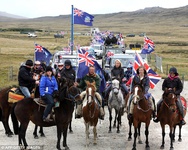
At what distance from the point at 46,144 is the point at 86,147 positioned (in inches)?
56.6

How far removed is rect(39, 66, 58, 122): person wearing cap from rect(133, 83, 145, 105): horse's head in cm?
253

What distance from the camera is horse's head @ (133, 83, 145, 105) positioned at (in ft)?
34.9

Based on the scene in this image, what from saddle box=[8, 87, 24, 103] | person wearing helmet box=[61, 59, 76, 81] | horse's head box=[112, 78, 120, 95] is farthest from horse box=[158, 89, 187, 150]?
saddle box=[8, 87, 24, 103]

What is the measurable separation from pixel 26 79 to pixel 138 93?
12.7 feet

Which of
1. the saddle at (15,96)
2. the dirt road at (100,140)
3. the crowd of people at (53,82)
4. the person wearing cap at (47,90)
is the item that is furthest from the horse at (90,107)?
the saddle at (15,96)

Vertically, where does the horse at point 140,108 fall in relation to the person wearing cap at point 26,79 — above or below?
below

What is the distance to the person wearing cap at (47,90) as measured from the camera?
10633 mm

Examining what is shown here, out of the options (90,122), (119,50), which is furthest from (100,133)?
(119,50)

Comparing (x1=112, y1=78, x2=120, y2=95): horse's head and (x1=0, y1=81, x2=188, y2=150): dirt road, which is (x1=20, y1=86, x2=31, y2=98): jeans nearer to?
(x1=0, y1=81, x2=188, y2=150): dirt road

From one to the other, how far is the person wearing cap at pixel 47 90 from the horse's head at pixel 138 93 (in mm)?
2533

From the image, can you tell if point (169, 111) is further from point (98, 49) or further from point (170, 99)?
point (98, 49)

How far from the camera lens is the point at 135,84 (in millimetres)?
11000

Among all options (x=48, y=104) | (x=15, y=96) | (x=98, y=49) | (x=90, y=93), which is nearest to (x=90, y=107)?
(x=90, y=93)

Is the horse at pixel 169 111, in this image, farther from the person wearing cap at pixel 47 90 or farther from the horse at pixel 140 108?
the person wearing cap at pixel 47 90
